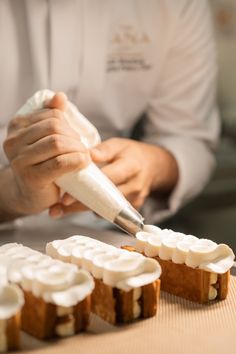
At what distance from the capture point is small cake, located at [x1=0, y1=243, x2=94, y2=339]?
67 centimetres

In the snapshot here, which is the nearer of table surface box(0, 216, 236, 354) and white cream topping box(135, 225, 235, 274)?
table surface box(0, 216, 236, 354)

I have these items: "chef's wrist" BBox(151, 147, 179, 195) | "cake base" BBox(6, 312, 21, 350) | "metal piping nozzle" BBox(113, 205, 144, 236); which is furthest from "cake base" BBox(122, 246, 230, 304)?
"chef's wrist" BBox(151, 147, 179, 195)

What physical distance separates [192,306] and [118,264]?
10 centimetres

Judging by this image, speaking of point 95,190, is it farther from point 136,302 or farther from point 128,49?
point 128,49

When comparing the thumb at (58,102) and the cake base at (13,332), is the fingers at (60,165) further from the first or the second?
the cake base at (13,332)

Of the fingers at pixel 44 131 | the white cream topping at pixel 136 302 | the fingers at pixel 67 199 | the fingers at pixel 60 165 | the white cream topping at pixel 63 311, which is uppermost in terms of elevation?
the fingers at pixel 44 131

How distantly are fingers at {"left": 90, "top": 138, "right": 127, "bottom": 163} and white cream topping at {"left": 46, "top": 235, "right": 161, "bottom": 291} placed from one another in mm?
263

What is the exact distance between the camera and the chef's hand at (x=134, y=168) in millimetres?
1074

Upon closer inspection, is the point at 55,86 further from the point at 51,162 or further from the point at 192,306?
the point at 192,306

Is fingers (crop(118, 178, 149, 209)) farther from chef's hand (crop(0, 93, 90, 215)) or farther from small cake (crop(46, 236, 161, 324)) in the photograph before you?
small cake (crop(46, 236, 161, 324))

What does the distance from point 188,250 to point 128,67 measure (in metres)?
0.63

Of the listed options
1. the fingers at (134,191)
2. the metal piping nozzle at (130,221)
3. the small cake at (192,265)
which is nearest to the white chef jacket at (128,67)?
the fingers at (134,191)

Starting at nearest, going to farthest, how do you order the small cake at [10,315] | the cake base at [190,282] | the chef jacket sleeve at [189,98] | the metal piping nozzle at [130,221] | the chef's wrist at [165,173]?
the small cake at [10,315] → the cake base at [190,282] → the metal piping nozzle at [130,221] → the chef's wrist at [165,173] → the chef jacket sleeve at [189,98]

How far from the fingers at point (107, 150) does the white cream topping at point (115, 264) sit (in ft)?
0.86
